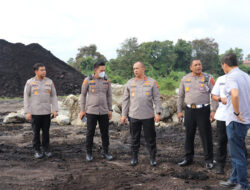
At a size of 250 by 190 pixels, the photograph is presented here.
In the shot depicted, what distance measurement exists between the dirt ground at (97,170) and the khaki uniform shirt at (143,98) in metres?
1.00

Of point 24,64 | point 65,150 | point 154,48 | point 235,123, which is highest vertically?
point 154,48

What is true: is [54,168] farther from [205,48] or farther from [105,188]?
[205,48]

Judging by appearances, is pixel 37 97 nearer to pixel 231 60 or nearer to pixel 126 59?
pixel 231 60

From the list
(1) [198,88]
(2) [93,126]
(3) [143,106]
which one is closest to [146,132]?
(3) [143,106]

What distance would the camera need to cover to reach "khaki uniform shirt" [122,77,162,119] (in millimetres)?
5586

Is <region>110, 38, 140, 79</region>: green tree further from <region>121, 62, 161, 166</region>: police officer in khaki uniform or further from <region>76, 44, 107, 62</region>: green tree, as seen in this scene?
<region>121, 62, 161, 166</region>: police officer in khaki uniform

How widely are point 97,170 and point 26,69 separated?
31.8 metres

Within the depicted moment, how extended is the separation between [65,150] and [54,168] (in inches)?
66.3

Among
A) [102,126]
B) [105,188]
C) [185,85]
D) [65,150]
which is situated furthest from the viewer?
[65,150]

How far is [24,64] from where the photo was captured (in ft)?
116

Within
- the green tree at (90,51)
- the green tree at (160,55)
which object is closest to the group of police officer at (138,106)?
the green tree at (160,55)

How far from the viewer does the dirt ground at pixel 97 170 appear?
455cm

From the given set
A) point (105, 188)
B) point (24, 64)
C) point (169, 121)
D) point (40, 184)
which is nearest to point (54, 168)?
point (40, 184)

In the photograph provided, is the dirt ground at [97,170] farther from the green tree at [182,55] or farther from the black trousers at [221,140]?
the green tree at [182,55]
